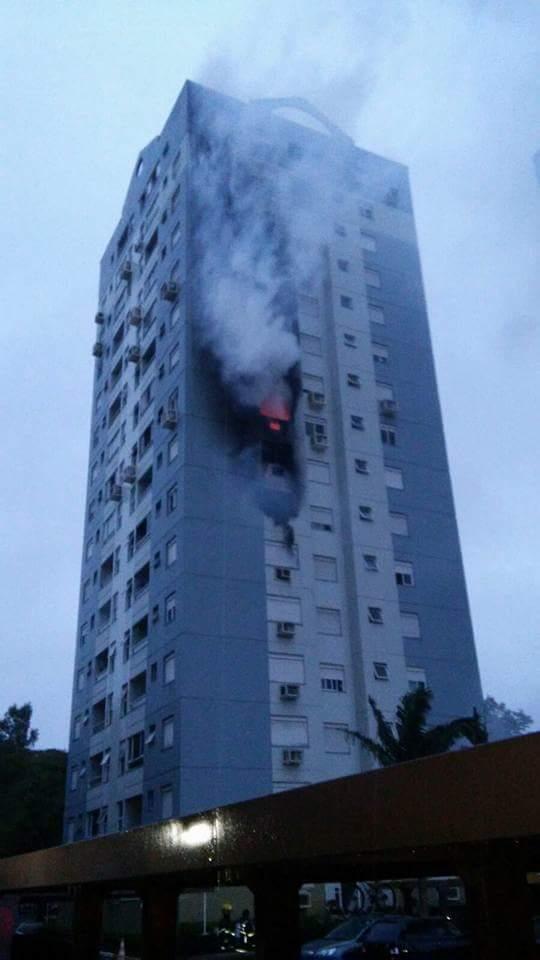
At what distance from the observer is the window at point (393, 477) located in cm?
3672

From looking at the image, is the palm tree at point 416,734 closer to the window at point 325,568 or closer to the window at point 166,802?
the window at point 166,802

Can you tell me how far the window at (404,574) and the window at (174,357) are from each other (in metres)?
12.0

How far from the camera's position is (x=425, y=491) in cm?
3750

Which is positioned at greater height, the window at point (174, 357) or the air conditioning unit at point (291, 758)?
the window at point (174, 357)

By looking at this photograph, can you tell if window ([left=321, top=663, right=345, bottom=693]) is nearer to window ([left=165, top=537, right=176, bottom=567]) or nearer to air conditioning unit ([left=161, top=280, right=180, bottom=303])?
window ([left=165, top=537, right=176, bottom=567])

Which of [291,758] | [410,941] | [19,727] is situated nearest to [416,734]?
[291,758]

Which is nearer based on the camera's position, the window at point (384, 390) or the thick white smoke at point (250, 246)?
the thick white smoke at point (250, 246)

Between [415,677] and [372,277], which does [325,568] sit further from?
[372,277]

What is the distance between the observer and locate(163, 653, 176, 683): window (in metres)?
30.1

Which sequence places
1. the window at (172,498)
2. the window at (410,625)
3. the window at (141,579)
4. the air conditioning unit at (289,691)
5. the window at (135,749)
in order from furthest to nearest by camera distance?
the window at (141,579) → the window at (410,625) → the window at (172,498) → the window at (135,749) → the air conditioning unit at (289,691)

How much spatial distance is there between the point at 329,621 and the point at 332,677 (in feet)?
6.82

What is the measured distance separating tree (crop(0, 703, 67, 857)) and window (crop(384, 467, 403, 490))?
23.1 meters


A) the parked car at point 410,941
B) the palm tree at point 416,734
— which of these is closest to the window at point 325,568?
the palm tree at point 416,734

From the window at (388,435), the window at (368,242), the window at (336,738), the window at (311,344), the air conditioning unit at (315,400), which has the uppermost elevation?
the window at (368,242)
